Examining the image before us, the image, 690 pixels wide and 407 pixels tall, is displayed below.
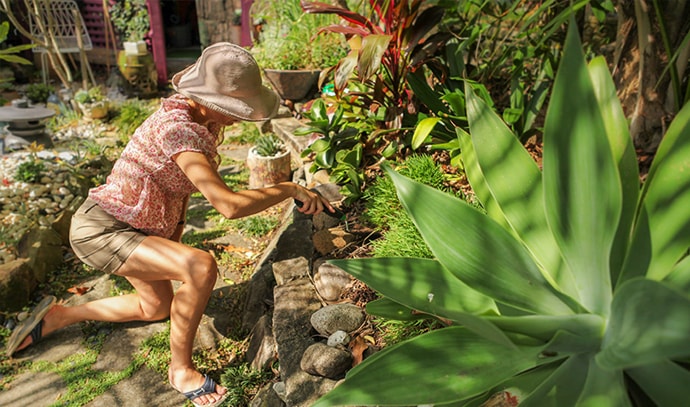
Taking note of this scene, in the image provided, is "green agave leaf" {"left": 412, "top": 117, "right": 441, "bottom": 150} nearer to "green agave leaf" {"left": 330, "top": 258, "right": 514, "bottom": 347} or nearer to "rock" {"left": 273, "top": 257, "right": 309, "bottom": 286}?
"rock" {"left": 273, "top": 257, "right": 309, "bottom": 286}

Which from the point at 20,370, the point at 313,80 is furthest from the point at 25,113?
the point at 20,370

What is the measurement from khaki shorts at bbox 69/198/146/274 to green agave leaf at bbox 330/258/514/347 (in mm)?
1432

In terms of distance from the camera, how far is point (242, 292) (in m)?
3.16

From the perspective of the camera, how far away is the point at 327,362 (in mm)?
1849

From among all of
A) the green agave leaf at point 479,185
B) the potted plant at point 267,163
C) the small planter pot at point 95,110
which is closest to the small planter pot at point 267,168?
the potted plant at point 267,163

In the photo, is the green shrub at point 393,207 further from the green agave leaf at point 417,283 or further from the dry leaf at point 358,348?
the green agave leaf at point 417,283

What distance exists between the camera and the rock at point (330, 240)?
2543 millimetres

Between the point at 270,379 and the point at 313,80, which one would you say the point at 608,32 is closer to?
the point at 313,80

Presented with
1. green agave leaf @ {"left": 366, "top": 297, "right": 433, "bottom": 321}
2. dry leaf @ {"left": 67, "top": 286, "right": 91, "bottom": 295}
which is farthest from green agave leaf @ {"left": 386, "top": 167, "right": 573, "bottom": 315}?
dry leaf @ {"left": 67, "top": 286, "right": 91, "bottom": 295}

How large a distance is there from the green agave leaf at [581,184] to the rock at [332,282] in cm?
120

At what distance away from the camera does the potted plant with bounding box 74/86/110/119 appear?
22.2ft

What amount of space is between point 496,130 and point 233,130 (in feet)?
17.0

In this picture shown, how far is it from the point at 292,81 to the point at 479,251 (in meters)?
4.55

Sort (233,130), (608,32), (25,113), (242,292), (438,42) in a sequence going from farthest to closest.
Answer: (233,130)
(25,113)
(608,32)
(242,292)
(438,42)
